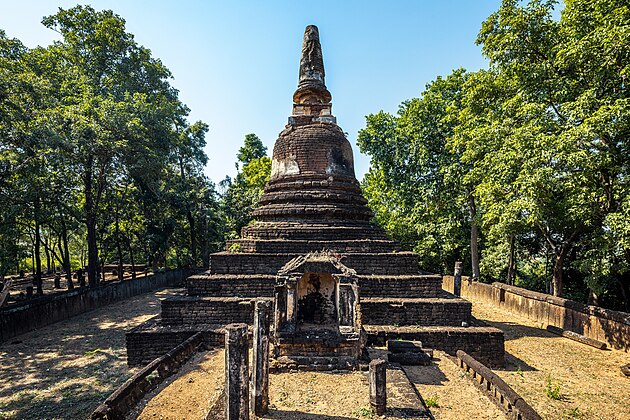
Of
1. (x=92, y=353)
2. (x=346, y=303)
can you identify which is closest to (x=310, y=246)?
(x=346, y=303)

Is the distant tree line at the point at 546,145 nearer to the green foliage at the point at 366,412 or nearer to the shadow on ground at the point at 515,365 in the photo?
the shadow on ground at the point at 515,365

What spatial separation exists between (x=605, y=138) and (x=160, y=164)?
2047 centimetres

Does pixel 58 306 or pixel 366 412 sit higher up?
pixel 58 306

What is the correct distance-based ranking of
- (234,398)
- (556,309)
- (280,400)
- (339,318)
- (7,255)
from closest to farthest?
(234,398) → (280,400) → (339,318) → (556,309) → (7,255)

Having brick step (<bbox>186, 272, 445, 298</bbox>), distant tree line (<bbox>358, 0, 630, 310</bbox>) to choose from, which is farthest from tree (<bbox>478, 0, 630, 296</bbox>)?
brick step (<bbox>186, 272, 445, 298</bbox>)

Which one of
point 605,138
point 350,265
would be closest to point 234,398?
point 350,265

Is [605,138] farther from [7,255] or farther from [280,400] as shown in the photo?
[7,255]

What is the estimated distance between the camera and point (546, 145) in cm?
1079

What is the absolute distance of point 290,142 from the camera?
14.4 metres

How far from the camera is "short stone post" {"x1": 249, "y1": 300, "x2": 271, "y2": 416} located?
18.9ft

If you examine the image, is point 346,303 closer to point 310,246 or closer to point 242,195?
point 310,246

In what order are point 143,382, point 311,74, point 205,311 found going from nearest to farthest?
point 143,382 → point 205,311 → point 311,74

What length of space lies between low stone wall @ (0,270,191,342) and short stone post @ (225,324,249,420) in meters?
10.9

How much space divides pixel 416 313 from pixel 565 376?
3.83 metres
